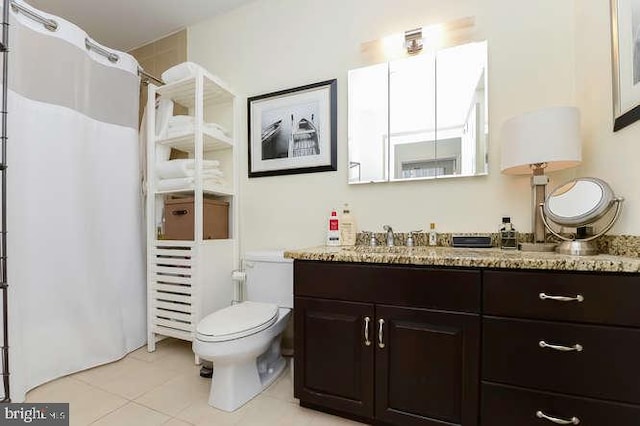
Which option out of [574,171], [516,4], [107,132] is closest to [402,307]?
[574,171]

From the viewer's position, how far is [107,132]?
1894 mm

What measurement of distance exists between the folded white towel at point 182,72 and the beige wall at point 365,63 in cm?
33

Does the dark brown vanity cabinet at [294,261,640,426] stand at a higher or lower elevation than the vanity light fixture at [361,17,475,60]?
lower

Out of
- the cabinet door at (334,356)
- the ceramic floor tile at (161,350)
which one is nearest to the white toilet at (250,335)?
the cabinet door at (334,356)

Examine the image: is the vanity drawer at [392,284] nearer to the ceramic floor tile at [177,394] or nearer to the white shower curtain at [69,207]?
the ceramic floor tile at [177,394]

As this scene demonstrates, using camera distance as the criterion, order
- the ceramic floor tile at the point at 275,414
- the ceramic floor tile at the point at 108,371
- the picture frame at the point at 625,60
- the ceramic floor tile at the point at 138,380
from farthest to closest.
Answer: the ceramic floor tile at the point at 108,371
the ceramic floor tile at the point at 138,380
the ceramic floor tile at the point at 275,414
the picture frame at the point at 625,60

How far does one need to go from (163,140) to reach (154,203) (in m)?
0.45

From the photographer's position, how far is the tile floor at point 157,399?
1.31 meters

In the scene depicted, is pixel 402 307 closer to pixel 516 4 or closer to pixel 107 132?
pixel 516 4

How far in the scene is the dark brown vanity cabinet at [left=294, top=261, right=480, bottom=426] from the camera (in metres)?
1.08

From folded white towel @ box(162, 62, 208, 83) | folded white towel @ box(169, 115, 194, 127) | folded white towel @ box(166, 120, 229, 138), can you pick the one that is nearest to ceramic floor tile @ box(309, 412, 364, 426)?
folded white towel @ box(166, 120, 229, 138)

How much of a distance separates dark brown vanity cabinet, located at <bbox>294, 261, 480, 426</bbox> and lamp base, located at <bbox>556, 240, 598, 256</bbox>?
440mm

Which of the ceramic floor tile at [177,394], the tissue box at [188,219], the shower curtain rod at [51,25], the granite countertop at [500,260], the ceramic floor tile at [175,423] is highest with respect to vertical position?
the shower curtain rod at [51,25]

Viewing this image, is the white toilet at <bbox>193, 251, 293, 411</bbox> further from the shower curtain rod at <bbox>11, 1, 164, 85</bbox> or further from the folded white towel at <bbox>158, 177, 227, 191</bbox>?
the shower curtain rod at <bbox>11, 1, 164, 85</bbox>
